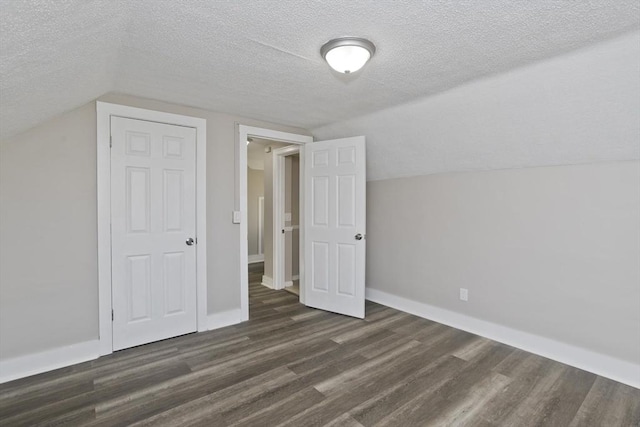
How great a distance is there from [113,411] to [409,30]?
2927 mm

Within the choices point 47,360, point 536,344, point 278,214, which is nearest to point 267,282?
point 278,214

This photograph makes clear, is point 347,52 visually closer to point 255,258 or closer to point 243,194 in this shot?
point 243,194

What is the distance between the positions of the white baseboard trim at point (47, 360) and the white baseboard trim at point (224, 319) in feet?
3.18

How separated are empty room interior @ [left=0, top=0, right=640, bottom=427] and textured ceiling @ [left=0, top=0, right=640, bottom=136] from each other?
2cm

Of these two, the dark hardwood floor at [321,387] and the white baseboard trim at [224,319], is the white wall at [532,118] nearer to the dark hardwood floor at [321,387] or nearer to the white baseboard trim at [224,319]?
the dark hardwood floor at [321,387]

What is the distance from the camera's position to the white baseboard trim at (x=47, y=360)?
2.32 m

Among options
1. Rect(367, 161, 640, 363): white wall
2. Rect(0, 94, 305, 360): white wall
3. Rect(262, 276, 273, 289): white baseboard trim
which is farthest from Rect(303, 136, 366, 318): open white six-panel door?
Rect(0, 94, 305, 360): white wall

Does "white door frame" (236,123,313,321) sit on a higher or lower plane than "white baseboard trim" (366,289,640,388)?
higher

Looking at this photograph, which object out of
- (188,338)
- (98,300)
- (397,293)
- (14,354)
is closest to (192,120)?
(98,300)

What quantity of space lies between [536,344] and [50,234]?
421 centimetres

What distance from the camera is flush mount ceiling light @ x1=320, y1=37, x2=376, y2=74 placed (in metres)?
1.84

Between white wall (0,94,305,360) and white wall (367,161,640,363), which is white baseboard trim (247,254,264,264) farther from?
white wall (0,94,305,360)

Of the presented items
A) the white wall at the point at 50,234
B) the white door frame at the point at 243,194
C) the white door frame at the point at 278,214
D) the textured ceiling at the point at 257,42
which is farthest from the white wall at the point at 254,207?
the textured ceiling at the point at 257,42

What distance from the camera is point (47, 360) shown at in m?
2.45
